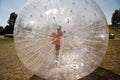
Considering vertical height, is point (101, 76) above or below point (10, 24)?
below

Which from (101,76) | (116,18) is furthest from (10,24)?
(101,76)

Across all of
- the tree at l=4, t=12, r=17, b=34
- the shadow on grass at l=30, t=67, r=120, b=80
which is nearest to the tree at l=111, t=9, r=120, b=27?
the tree at l=4, t=12, r=17, b=34

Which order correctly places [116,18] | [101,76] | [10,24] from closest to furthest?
[101,76] → [10,24] → [116,18]

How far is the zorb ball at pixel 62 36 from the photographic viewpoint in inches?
178

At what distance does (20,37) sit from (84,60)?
1832mm

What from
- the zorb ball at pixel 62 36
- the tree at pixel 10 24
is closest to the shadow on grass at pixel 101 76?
the zorb ball at pixel 62 36

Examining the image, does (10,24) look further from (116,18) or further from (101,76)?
(101,76)

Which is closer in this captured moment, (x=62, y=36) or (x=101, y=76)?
(x=62, y=36)

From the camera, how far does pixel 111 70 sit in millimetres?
6750

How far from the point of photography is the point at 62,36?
455 cm

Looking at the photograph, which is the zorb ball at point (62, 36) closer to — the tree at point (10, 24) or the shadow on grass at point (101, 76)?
the shadow on grass at point (101, 76)

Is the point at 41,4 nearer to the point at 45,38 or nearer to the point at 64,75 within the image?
the point at 45,38

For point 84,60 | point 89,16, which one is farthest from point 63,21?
point 84,60

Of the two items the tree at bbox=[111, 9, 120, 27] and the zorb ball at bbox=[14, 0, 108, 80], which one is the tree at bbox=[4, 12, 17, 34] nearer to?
the tree at bbox=[111, 9, 120, 27]
